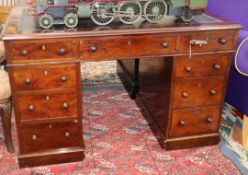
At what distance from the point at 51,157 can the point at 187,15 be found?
129 centimetres

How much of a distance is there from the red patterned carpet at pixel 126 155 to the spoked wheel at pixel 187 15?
907 millimetres

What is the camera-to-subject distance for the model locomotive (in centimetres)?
190

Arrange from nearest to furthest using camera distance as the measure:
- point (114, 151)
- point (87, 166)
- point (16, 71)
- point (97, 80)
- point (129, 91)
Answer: point (16, 71)
point (87, 166)
point (114, 151)
point (129, 91)
point (97, 80)

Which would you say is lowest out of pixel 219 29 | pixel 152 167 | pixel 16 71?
pixel 152 167

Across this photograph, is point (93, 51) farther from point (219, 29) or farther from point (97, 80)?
point (97, 80)

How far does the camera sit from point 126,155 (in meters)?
2.30

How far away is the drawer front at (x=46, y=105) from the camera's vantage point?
1.96 m

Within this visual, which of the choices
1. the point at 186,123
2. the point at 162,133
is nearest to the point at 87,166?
the point at 162,133

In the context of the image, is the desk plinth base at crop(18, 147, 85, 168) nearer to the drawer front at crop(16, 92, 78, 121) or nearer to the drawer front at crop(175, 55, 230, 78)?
the drawer front at crop(16, 92, 78, 121)

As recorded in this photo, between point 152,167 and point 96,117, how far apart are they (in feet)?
2.52

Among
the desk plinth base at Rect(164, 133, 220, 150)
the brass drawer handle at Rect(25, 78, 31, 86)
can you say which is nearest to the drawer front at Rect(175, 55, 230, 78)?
the desk plinth base at Rect(164, 133, 220, 150)

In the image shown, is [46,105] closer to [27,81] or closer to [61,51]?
[27,81]

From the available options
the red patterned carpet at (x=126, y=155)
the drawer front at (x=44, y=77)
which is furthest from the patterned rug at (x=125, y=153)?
the drawer front at (x=44, y=77)

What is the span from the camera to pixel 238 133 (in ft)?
8.41
